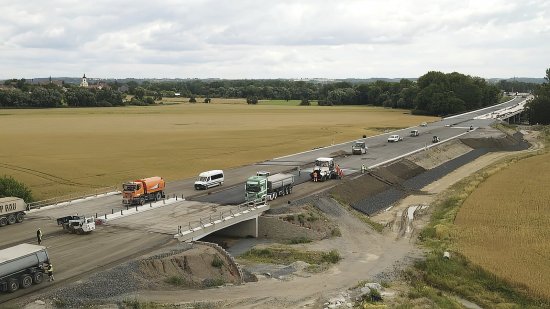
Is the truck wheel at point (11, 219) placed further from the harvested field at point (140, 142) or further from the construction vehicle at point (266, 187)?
the construction vehicle at point (266, 187)

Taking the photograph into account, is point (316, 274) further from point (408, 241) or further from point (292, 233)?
point (408, 241)

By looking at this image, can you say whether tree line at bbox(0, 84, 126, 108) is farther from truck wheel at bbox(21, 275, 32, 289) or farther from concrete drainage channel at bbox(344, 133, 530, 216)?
truck wheel at bbox(21, 275, 32, 289)

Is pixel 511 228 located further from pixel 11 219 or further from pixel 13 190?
pixel 13 190

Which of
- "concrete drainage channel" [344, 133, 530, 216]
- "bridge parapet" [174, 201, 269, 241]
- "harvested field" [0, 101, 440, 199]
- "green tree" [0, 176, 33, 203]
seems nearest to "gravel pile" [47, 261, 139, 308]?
"bridge parapet" [174, 201, 269, 241]

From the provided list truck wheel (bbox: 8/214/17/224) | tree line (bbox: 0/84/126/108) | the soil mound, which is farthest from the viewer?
tree line (bbox: 0/84/126/108)

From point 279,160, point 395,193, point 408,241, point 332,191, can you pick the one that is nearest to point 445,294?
point 408,241

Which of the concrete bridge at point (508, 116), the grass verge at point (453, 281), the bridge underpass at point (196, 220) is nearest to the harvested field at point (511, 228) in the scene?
the grass verge at point (453, 281)
